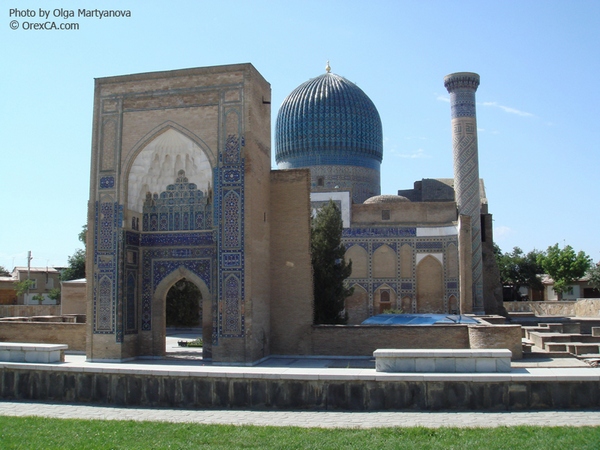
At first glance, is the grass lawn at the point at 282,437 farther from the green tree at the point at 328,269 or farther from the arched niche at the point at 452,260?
the arched niche at the point at 452,260

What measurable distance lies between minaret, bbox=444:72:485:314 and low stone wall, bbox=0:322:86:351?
13.2 metres

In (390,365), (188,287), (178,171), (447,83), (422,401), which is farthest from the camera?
(447,83)

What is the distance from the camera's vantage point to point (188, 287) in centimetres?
2019

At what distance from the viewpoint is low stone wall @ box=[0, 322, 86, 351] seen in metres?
11.8

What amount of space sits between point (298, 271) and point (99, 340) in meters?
3.54

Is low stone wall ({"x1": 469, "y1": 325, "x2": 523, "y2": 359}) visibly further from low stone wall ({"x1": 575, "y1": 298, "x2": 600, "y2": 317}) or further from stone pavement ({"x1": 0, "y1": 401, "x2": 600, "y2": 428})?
low stone wall ({"x1": 575, "y1": 298, "x2": 600, "y2": 317})

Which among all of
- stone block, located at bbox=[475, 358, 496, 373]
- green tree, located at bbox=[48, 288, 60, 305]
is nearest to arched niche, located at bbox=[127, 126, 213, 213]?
stone block, located at bbox=[475, 358, 496, 373]

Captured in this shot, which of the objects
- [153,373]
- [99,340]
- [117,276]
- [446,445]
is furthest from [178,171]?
[446,445]

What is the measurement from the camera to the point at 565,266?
2880 centimetres

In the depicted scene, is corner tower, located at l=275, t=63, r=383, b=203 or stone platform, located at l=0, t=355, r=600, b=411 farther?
corner tower, located at l=275, t=63, r=383, b=203

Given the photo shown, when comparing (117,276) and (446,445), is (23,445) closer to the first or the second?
(446,445)

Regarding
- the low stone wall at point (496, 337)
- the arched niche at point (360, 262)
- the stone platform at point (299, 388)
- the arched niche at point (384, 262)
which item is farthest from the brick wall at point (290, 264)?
the arched niche at point (384, 262)

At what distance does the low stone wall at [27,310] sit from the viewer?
2514 centimetres

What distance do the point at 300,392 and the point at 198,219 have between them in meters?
5.22
